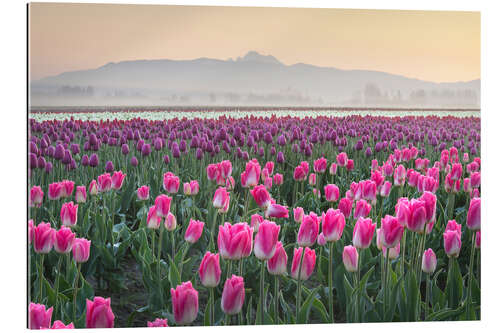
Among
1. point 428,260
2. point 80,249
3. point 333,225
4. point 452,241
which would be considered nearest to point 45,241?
point 80,249

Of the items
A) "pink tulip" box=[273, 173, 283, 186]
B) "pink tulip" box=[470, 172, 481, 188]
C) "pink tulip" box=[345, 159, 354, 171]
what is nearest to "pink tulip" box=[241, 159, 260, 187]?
"pink tulip" box=[273, 173, 283, 186]

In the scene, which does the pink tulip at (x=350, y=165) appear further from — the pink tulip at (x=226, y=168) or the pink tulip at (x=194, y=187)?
the pink tulip at (x=194, y=187)

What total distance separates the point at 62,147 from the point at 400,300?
220 cm

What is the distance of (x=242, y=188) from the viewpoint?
377 cm

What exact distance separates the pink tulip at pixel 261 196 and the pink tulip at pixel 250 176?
0.47m

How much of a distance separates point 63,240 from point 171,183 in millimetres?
826

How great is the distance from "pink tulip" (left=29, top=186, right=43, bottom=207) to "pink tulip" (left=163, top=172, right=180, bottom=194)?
719 millimetres

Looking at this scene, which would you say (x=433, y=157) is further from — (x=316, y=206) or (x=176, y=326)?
(x=176, y=326)

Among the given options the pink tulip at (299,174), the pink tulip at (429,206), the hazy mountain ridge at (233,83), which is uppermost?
the hazy mountain ridge at (233,83)

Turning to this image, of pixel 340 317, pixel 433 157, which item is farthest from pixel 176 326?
pixel 433 157

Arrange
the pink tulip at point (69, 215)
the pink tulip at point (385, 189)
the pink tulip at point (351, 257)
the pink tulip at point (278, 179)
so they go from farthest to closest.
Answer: the pink tulip at point (278, 179)
the pink tulip at point (385, 189)
the pink tulip at point (69, 215)
the pink tulip at point (351, 257)

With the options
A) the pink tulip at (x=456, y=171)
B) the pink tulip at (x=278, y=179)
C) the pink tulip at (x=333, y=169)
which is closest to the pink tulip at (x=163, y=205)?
Answer: the pink tulip at (x=278, y=179)

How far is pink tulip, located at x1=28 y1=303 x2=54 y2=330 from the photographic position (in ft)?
8.80

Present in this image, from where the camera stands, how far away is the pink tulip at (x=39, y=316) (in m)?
2.68
